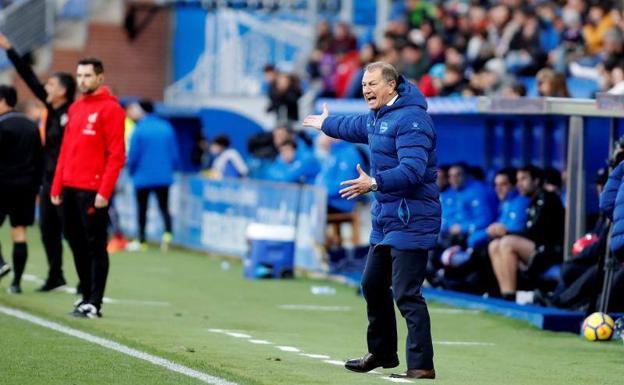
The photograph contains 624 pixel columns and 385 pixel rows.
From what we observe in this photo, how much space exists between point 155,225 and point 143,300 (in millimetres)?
8397

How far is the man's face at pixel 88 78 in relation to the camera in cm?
1258

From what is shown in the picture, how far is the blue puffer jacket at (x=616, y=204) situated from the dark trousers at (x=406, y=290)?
1.97 metres

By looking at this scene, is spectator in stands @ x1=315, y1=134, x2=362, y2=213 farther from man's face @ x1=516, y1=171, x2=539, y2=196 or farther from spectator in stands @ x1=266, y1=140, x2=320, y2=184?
man's face @ x1=516, y1=171, x2=539, y2=196

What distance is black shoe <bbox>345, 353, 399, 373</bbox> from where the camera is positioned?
971 cm

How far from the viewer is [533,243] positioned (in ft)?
49.4

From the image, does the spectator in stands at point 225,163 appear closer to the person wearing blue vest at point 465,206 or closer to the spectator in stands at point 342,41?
the spectator in stands at point 342,41

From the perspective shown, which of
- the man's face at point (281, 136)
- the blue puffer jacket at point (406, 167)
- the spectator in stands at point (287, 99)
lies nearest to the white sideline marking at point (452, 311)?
the blue puffer jacket at point (406, 167)

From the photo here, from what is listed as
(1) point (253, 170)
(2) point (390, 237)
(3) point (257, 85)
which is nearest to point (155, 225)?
(1) point (253, 170)

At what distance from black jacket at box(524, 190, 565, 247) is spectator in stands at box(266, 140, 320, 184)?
17.1ft

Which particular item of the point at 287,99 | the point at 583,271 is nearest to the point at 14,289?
the point at 583,271

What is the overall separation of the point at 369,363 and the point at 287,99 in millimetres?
16150

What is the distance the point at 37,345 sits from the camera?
35.1ft

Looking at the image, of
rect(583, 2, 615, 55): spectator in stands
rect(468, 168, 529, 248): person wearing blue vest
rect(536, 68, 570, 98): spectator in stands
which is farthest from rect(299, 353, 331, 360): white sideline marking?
rect(583, 2, 615, 55): spectator in stands

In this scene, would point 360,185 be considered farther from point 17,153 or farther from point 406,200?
point 17,153
